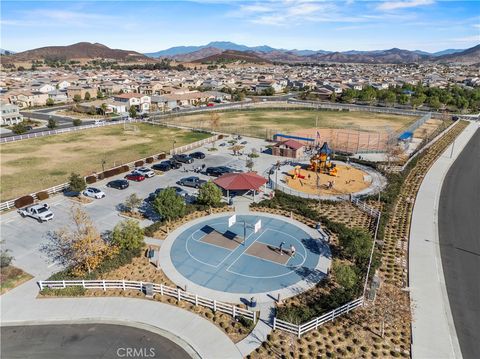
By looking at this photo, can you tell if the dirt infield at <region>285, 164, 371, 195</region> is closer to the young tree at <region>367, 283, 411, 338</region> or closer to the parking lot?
the parking lot

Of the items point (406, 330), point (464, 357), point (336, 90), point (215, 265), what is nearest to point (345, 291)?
point (406, 330)

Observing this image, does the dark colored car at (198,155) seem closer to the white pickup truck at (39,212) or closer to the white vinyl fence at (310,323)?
the white pickup truck at (39,212)

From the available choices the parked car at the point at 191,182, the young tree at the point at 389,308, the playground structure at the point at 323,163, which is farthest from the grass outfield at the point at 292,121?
the young tree at the point at 389,308

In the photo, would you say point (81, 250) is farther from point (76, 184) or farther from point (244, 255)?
point (76, 184)

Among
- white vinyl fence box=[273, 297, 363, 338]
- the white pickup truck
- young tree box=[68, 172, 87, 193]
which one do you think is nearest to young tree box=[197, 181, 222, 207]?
young tree box=[68, 172, 87, 193]

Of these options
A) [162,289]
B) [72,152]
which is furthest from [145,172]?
[162,289]

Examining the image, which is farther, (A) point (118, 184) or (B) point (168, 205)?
(A) point (118, 184)
